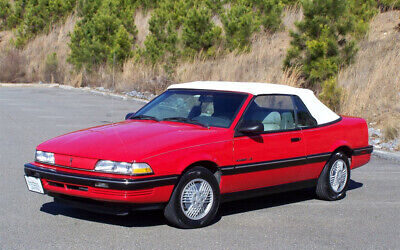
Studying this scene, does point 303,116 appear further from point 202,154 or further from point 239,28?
point 239,28

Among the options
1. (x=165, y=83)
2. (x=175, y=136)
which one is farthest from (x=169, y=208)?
(x=165, y=83)

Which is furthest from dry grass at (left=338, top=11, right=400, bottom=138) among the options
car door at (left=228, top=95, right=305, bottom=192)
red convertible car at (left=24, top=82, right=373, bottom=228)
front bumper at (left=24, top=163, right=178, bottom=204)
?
front bumper at (left=24, top=163, right=178, bottom=204)

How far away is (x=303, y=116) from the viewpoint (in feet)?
26.6

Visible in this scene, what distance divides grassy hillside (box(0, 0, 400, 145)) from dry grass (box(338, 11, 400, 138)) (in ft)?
0.10

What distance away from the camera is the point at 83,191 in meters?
6.27

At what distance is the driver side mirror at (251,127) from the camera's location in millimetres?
6950

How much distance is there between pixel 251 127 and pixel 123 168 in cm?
157

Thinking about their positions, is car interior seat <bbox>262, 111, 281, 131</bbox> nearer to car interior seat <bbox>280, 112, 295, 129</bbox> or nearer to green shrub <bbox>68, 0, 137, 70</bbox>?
car interior seat <bbox>280, 112, 295, 129</bbox>

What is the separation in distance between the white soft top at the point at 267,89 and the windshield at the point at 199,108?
121 millimetres

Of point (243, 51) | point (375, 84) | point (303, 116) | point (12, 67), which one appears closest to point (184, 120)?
point (303, 116)

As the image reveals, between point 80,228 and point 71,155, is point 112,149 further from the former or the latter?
point 80,228

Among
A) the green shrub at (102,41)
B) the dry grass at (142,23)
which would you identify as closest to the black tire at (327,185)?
the green shrub at (102,41)

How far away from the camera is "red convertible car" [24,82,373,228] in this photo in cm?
622

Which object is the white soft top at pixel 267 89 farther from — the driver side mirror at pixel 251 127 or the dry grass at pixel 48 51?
the dry grass at pixel 48 51
